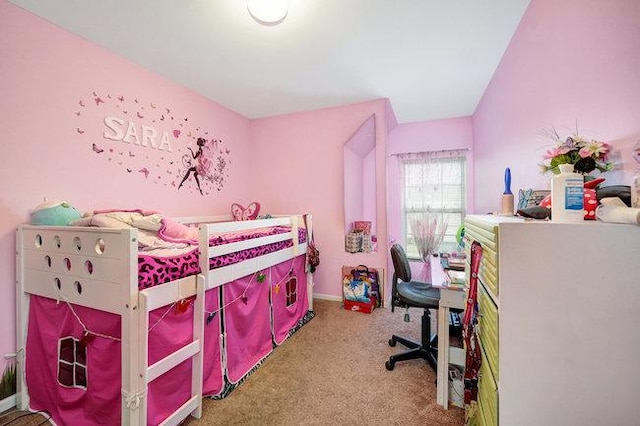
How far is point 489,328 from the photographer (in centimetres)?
103

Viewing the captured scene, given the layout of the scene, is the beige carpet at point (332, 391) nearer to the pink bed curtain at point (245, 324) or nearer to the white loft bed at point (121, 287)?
the pink bed curtain at point (245, 324)

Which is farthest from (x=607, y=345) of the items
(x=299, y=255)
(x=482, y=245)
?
(x=299, y=255)

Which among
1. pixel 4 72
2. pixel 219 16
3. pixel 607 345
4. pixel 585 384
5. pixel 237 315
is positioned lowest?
pixel 237 315

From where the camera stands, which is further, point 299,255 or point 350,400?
point 299,255

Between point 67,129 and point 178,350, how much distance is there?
5.65 feet

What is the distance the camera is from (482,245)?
3.76 feet

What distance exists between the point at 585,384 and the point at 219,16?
2.52m

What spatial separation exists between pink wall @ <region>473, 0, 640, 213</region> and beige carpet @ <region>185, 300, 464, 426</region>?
4.94 feet

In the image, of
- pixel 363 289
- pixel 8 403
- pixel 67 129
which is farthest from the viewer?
pixel 363 289

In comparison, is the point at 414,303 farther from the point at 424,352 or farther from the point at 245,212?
the point at 245,212

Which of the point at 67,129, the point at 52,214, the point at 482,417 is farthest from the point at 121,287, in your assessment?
the point at 482,417

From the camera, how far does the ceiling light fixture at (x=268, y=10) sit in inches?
60.6

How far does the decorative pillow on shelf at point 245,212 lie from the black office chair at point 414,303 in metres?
1.61

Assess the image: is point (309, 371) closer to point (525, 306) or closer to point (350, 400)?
point (350, 400)
